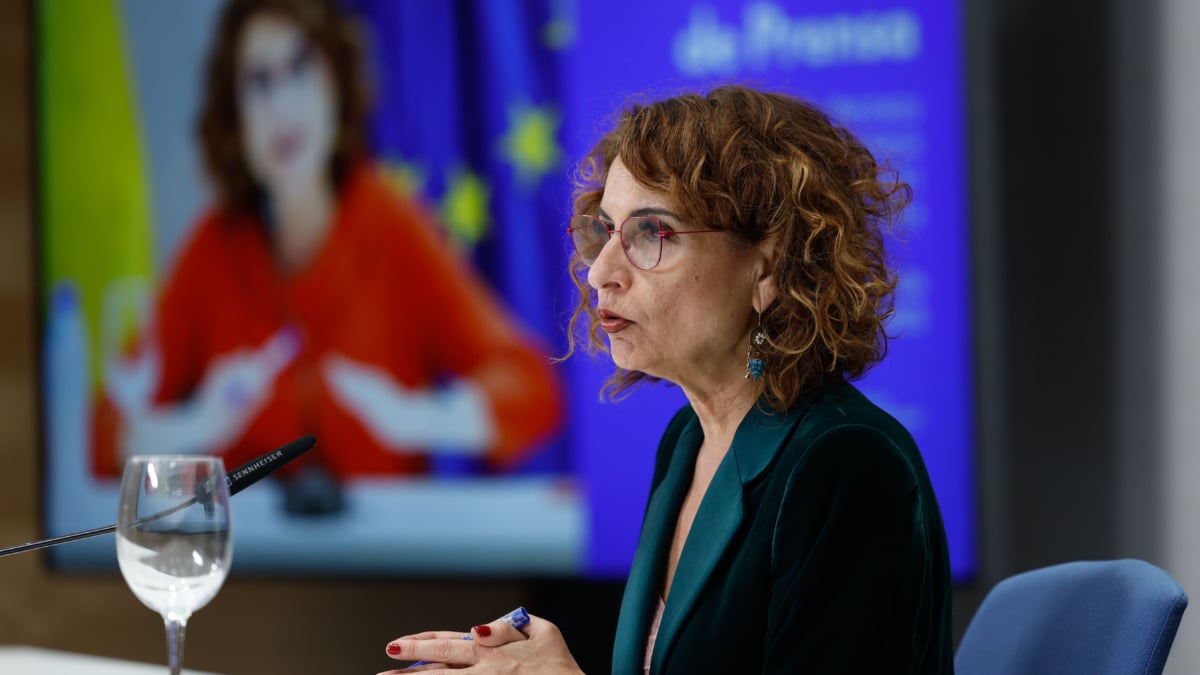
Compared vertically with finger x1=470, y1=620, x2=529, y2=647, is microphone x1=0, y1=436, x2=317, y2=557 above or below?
above

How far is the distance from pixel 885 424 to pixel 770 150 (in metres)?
0.37

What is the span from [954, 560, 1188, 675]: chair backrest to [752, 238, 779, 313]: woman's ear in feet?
1.67

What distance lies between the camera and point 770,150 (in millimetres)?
1521

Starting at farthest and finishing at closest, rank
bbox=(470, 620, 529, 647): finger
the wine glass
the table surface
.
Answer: the table surface
bbox=(470, 620, 529, 647): finger
the wine glass

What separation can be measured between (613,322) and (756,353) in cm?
19

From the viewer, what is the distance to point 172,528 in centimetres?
115

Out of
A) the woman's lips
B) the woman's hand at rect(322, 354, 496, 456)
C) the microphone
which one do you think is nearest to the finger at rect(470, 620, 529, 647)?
the microphone

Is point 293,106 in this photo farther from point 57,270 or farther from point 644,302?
point 644,302

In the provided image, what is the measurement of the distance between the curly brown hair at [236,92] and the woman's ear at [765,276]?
2.28 m

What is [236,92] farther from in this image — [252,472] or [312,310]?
[252,472]

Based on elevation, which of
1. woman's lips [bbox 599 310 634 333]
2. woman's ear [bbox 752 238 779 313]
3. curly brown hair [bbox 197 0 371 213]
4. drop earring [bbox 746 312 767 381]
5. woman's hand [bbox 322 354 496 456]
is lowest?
woman's hand [bbox 322 354 496 456]

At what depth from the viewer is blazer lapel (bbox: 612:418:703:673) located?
1565mm

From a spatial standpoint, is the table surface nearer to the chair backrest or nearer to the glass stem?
the glass stem

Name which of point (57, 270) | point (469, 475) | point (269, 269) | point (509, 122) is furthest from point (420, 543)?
point (57, 270)
